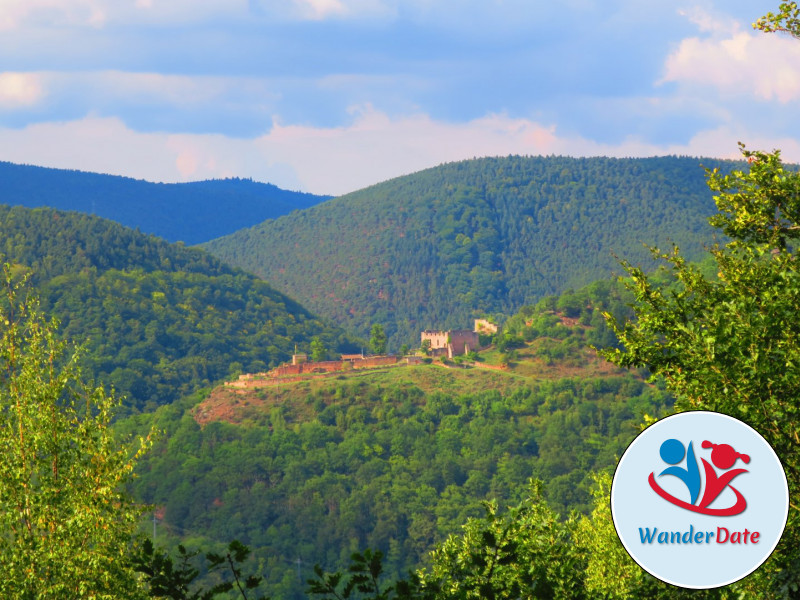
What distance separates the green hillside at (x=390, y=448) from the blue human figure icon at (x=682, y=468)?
3516 inches

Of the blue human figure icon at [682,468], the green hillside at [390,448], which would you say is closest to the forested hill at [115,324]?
the green hillside at [390,448]

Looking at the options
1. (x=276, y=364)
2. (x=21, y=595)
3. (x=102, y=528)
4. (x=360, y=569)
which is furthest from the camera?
(x=276, y=364)

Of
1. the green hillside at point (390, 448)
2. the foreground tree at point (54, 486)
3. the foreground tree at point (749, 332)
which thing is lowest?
the green hillside at point (390, 448)

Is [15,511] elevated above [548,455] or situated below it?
above

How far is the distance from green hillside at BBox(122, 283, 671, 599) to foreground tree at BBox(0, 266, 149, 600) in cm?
8223

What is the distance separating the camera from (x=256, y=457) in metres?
134

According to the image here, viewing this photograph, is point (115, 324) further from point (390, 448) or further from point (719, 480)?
point (719, 480)

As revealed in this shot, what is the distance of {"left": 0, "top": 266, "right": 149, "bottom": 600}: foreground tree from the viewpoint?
61.8 ft

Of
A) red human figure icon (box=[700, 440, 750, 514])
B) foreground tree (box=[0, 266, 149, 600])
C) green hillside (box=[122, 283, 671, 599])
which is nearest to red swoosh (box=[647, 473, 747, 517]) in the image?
red human figure icon (box=[700, 440, 750, 514])

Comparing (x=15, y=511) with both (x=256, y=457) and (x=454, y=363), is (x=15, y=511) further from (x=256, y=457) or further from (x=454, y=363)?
(x=454, y=363)

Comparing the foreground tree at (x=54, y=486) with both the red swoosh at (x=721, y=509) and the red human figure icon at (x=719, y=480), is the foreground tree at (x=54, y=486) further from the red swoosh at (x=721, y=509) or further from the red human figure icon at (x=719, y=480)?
the red human figure icon at (x=719, y=480)

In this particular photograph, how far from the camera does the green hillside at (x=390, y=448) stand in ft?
392

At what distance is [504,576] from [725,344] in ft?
15.2

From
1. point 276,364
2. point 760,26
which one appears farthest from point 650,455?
point 276,364
